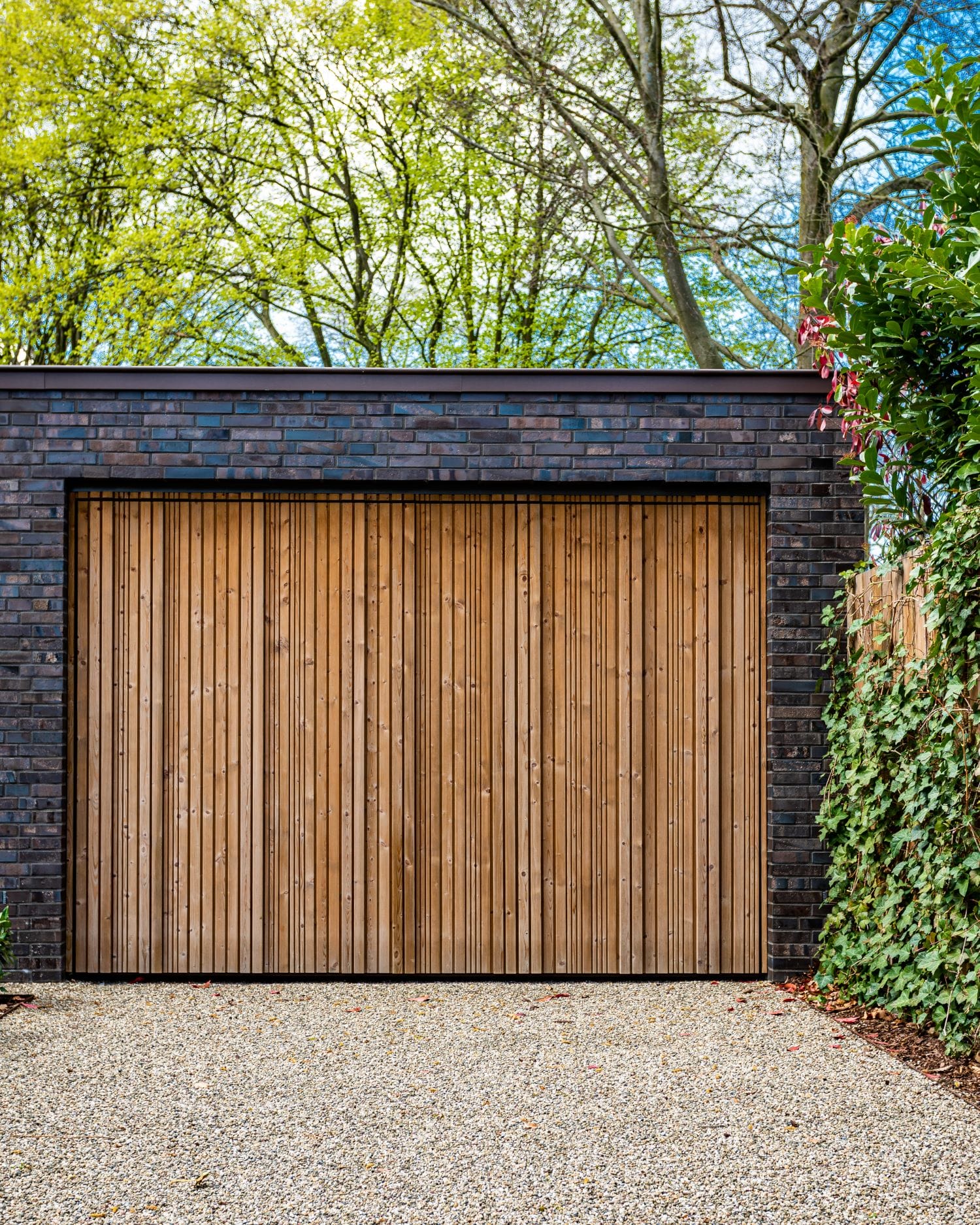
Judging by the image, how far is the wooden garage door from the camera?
5582 mm

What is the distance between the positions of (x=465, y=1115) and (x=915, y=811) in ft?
6.76

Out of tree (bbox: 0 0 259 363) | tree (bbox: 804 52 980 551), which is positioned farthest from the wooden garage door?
tree (bbox: 0 0 259 363)

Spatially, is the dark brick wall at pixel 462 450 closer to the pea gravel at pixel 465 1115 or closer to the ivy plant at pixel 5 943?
the ivy plant at pixel 5 943

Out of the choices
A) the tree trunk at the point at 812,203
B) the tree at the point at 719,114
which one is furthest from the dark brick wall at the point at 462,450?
the tree trunk at the point at 812,203

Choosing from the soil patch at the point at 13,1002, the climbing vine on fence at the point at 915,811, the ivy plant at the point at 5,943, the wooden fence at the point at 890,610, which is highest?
the wooden fence at the point at 890,610

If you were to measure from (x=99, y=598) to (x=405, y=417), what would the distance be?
1.69m

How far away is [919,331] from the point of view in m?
4.70

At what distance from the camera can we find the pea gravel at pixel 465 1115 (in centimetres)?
303

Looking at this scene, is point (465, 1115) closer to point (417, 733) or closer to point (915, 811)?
point (915, 811)

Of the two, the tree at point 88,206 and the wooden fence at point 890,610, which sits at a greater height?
the tree at point 88,206

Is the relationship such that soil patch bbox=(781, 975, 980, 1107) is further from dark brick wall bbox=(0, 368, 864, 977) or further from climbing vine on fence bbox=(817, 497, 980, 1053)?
dark brick wall bbox=(0, 368, 864, 977)

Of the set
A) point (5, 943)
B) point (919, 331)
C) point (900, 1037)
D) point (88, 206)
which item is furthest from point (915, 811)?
point (88, 206)

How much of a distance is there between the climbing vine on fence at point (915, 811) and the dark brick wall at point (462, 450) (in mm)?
227

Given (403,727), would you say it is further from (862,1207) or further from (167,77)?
(167,77)
